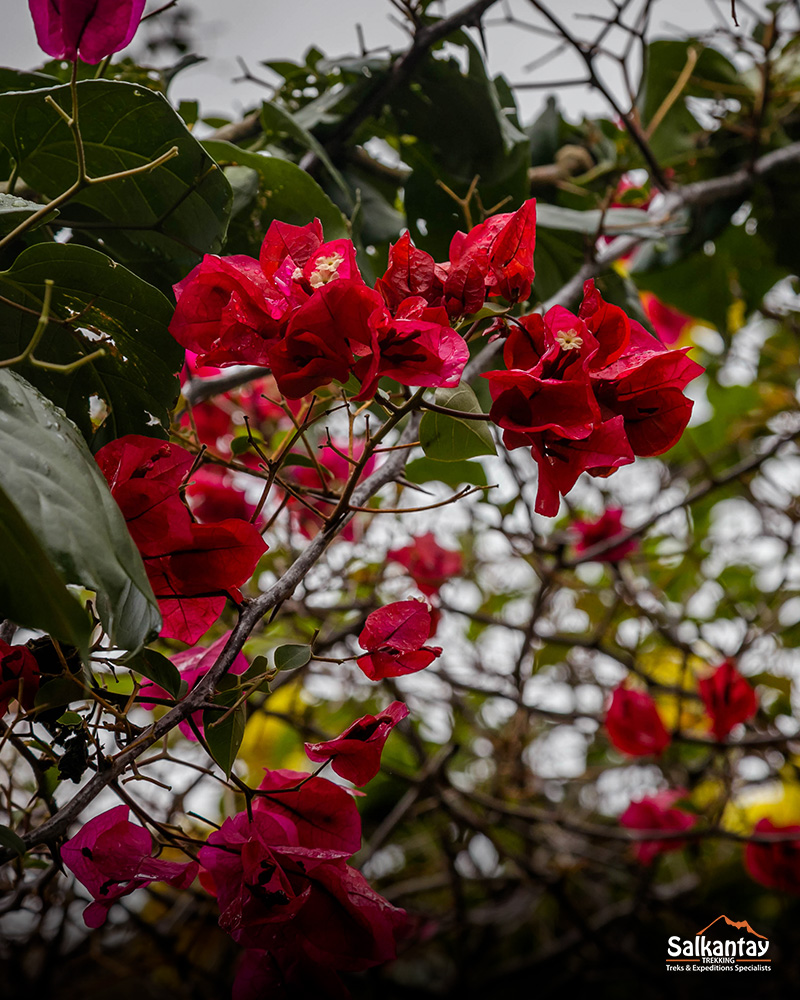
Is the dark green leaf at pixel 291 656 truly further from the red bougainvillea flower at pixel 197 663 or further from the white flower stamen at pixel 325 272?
the white flower stamen at pixel 325 272

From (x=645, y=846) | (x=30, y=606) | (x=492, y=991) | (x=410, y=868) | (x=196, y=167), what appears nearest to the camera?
(x=30, y=606)

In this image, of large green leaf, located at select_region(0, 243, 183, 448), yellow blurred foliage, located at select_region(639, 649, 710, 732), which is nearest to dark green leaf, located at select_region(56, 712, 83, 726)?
large green leaf, located at select_region(0, 243, 183, 448)

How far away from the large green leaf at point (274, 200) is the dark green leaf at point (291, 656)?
254 millimetres

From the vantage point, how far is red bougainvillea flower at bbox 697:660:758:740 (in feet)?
2.44

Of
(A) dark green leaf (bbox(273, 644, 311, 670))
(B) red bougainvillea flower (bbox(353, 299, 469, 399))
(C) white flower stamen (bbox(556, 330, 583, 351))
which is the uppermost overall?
(B) red bougainvillea flower (bbox(353, 299, 469, 399))

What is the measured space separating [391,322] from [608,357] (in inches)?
3.5

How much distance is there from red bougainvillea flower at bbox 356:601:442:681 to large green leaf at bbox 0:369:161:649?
10cm

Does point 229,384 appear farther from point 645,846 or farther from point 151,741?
point 645,846

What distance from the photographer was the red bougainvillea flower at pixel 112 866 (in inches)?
11.1

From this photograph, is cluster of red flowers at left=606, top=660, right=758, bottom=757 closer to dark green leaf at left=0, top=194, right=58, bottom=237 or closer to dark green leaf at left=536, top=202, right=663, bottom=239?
dark green leaf at left=536, top=202, right=663, bottom=239

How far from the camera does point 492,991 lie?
91 centimetres

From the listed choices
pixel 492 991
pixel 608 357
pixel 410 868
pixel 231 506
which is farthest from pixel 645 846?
pixel 608 357

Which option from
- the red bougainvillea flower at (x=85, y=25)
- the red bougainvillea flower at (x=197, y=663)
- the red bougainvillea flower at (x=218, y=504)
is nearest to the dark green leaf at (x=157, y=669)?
the red bougainvillea flower at (x=197, y=663)

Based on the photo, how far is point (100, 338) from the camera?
0.33m
